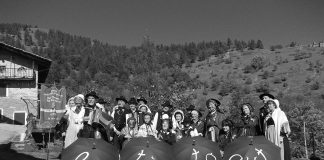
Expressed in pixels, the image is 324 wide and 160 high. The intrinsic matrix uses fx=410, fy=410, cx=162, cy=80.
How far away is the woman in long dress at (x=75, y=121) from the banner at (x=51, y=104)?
16.6 meters

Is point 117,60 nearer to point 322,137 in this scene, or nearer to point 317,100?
point 317,100

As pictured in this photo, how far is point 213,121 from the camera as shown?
1037cm

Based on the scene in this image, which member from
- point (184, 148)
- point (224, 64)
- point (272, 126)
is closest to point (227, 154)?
point (184, 148)

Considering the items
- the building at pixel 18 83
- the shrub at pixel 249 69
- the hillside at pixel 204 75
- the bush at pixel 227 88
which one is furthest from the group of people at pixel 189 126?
the shrub at pixel 249 69

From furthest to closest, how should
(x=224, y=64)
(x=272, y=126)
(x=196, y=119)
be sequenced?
(x=224, y=64) → (x=196, y=119) → (x=272, y=126)

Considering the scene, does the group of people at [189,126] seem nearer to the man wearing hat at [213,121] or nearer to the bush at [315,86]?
the man wearing hat at [213,121]

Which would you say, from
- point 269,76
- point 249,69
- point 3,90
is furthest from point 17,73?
point 249,69

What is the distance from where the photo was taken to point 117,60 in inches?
4638

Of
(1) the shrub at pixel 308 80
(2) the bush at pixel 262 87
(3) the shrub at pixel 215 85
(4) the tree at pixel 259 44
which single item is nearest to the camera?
(2) the bush at pixel 262 87

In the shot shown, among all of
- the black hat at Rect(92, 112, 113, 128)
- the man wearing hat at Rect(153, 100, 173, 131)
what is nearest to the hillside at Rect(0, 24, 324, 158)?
the man wearing hat at Rect(153, 100, 173, 131)

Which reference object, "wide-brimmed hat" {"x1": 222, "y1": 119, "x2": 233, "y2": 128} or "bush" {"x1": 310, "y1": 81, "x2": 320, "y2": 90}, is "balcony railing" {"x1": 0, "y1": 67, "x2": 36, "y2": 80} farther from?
"bush" {"x1": 310, "y1": 81, "x2": 320, "y2": 90}

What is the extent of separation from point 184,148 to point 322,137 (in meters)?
21.9

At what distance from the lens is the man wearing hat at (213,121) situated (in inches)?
399

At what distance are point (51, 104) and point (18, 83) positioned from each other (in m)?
16.3
